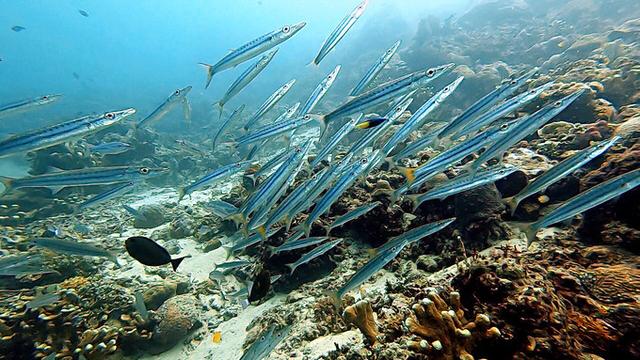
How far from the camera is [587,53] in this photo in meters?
15.6

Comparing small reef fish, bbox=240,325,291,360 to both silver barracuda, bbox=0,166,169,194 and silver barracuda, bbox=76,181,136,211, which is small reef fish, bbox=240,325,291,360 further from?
silver barracuda, bbox=76,181,136,211

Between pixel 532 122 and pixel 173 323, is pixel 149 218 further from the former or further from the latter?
pixel 532 122

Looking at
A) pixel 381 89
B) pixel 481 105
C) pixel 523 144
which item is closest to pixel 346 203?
pixel 381 89

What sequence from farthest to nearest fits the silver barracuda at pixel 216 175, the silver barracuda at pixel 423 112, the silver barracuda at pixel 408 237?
the silver barracuda at pixel 216 175, the silver barracuda at pixel 423 112, the silver barracuda at pixel 408 237

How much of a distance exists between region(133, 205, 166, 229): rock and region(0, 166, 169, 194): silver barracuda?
5968 mm

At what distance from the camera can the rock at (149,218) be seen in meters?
10.8

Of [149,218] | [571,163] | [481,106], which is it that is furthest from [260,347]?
[149,218]

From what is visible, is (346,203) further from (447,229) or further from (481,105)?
(481,105)

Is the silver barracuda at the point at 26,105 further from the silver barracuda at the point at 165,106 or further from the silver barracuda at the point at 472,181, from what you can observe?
the silver barracuda at the point at 472,181

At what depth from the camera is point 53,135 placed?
4.59 metres

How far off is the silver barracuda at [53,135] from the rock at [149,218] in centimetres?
664

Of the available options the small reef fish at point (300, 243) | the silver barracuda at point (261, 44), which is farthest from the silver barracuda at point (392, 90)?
the small reef fish at point (300, 243)

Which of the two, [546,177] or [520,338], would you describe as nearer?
[520,338]

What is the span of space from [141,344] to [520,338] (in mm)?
6188
